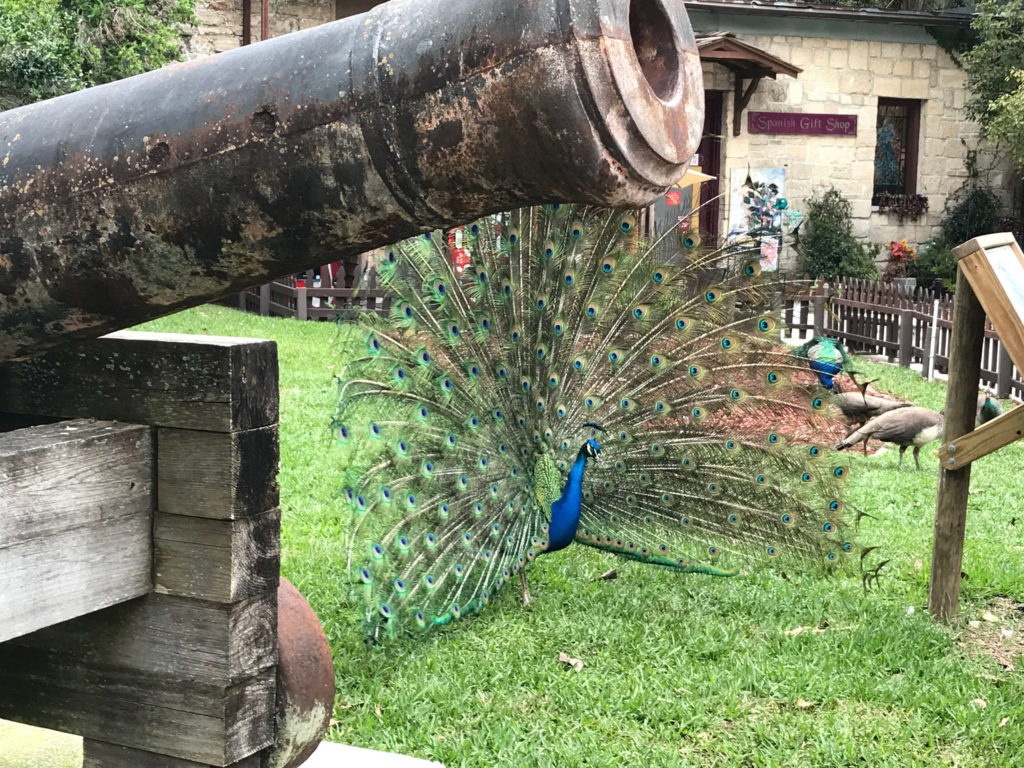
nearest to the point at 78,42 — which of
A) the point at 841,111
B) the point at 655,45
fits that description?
the point at 655,45

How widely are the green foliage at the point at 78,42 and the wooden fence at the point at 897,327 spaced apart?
25.2 ft

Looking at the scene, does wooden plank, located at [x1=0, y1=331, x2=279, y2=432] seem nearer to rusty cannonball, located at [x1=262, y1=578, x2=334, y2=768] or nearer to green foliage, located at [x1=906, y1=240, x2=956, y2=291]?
rusty cannonball, located at [x1=262, y1=578, x2=334, y2=768]

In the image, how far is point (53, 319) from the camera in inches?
59.7

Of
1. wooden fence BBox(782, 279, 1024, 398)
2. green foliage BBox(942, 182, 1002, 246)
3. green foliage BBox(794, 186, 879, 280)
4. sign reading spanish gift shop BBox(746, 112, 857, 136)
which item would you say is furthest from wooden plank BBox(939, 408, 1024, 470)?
green foliage BBox(942, 182, 1002, 246)

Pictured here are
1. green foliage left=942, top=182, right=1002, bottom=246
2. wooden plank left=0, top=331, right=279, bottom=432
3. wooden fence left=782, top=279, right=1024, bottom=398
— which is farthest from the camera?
green foliage left=942, top=182, right=1002, bottom=246

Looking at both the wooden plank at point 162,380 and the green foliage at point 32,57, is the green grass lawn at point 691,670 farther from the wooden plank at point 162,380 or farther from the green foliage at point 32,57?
the green foliage at point 32,57

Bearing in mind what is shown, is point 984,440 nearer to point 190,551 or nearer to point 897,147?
point 190,551

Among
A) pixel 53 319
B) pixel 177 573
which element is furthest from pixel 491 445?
pixel 53 319

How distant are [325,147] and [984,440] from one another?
353 centimetres

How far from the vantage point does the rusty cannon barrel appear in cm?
116

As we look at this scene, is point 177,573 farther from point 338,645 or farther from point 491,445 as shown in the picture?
point 491,445

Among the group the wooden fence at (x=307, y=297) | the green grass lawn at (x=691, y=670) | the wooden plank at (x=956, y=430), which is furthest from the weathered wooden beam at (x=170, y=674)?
the wooden fence at (x=307, y=297)

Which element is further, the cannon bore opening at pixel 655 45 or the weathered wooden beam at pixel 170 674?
the weathered wooden beam at pixel 170 674

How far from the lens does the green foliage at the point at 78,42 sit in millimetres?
10789
